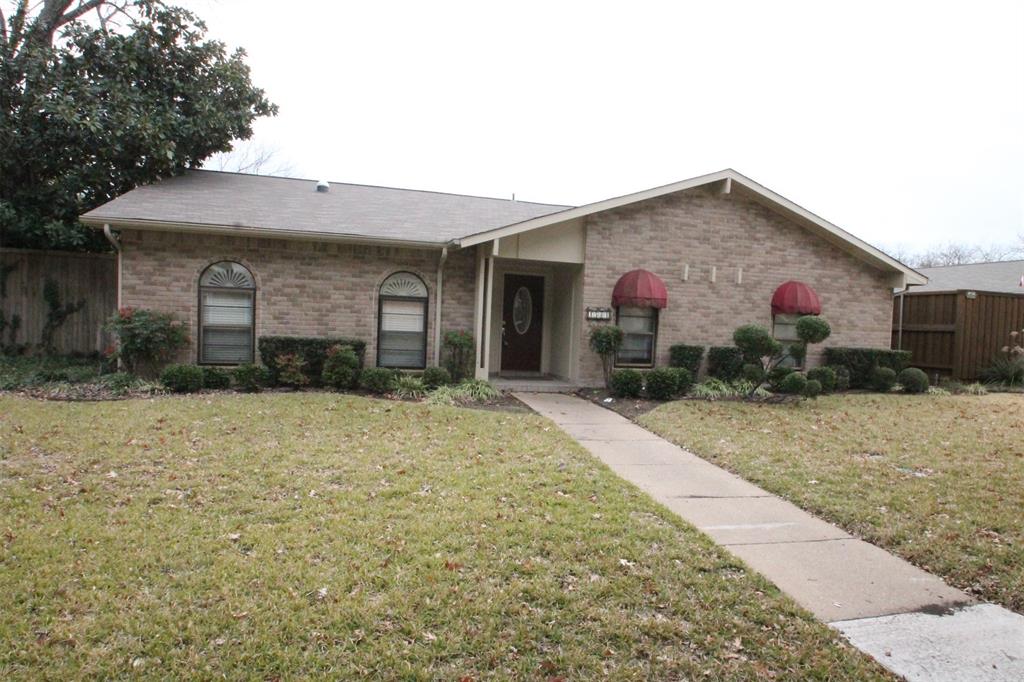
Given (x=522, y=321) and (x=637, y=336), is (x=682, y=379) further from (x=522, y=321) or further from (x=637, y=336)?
(x=522, y=321)

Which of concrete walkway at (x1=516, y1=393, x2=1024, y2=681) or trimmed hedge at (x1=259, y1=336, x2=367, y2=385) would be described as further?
trimmed hedge at (x1=259, y1=336, x2=367, y2=385)

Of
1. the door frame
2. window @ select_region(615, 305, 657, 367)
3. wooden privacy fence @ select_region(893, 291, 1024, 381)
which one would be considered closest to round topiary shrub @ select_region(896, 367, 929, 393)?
wooden privacy fence @ select_region(893, 291, 1024, 381)

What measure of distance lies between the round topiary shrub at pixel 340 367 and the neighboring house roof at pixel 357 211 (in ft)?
6.86

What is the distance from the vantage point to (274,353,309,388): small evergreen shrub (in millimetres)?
10877

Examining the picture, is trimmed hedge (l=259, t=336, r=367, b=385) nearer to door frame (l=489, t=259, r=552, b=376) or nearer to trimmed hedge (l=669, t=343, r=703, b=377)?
door frame (l=489, t=259, r=552, b=376)

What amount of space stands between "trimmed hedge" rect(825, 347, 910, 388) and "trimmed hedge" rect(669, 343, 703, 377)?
10.8ft

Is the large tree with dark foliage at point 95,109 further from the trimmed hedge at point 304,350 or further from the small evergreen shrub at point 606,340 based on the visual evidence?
the small evergreen shrub at point 606,340

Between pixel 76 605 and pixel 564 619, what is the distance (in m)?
2.66

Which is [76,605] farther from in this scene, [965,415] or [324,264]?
[965,415]

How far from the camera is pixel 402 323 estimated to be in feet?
40.3

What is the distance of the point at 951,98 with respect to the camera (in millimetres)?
8781

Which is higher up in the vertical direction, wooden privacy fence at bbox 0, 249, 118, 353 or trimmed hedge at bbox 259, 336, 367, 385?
wooden privacy fence at bbox 0, 249, 118, 353

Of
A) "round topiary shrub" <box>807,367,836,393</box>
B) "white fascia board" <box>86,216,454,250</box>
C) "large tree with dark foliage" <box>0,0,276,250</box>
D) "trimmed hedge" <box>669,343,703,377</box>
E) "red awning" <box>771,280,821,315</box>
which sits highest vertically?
"large tree with dark foliage" <box>0,0,276,250</box>

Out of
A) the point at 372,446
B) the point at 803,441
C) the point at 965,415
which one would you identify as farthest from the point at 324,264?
the point at 965,415
